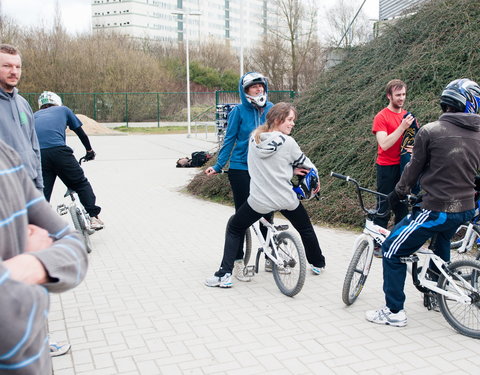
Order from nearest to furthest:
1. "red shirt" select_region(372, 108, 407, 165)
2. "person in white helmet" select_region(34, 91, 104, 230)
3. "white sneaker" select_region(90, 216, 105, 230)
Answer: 1. "red shirt" select_region(372, 108, 407, 165)
2. "person in white helmet" select_region(34, 91, 104, 230)
3. "white sneaker" select_region(90, 216, 105, 230)

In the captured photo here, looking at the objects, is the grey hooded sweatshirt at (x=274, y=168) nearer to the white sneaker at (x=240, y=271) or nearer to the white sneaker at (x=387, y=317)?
the white sneaker at (x=240, y=271)

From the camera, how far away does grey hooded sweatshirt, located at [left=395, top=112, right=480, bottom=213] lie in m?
3.92

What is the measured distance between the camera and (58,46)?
42156 millimetres

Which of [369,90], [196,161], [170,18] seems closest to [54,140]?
[369,90]

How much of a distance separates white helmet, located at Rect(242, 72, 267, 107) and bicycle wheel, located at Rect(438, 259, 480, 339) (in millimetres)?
2273

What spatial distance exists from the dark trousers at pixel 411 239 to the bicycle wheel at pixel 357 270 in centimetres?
42

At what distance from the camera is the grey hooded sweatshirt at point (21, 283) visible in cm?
146

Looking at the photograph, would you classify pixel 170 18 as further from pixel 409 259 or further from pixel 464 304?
pixel 464 304


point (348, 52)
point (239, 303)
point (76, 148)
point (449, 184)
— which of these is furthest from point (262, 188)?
point (76, 148)

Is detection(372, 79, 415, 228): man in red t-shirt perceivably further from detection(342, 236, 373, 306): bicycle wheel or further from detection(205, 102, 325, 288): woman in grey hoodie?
detection(205, 102, 325, 288): woman in grey hoodie

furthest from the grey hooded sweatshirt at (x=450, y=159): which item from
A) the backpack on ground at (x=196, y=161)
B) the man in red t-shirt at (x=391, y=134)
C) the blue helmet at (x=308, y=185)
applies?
the backpack on ground at (x=196, y=161)

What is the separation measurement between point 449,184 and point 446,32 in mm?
6393

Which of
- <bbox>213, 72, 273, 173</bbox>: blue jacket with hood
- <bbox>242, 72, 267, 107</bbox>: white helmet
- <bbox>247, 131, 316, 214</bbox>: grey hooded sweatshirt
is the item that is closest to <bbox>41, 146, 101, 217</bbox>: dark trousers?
<bbox>213, 72, 273, 173</bbox>: blue jacket with hood

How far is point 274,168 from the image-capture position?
4977 millimetres
